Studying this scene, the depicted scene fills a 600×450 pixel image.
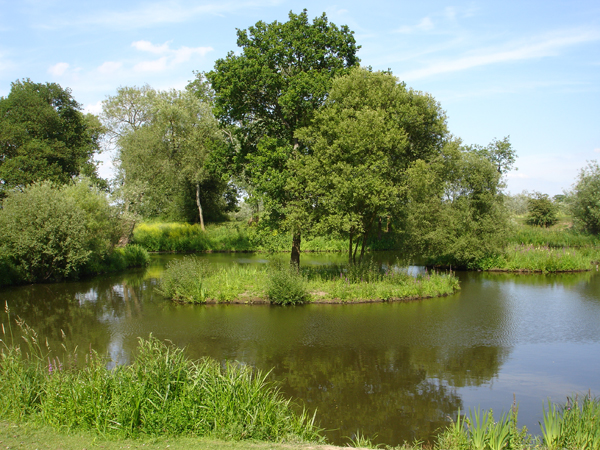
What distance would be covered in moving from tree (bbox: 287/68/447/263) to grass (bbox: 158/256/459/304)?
239 cm

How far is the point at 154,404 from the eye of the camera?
6809mm

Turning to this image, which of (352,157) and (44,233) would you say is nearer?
(352,157)

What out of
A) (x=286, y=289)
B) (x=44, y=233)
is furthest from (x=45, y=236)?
(x=286, y=289)

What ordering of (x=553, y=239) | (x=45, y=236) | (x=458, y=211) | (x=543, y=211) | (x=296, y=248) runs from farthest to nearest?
(x=543, y=211) → (x=553, y=239) → (x=458, y=211) → (x=296, y=248) → (x=45, y=236)

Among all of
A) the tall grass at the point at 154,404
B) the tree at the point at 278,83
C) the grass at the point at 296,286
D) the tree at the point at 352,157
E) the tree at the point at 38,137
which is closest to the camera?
the tall grass at the point at 154,404

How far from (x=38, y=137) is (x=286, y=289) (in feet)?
99.7

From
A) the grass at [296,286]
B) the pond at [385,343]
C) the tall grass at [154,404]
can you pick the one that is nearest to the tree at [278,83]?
the grass at [296,286]

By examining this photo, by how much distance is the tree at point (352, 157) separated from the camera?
19344 millimetres

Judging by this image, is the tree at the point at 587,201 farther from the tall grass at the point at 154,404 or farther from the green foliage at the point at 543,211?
the tall grass at the point at 154,404

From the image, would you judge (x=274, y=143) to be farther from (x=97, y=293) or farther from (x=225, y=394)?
(x=225, y=394)

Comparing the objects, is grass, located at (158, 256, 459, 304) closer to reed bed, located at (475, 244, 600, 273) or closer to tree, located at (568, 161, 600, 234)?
reed bed, located at (475, 244, 600, 273)

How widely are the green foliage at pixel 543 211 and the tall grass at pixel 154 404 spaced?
46.4 metres

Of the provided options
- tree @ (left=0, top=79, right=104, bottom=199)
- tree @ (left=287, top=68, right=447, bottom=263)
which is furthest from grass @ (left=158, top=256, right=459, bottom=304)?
tree @ (left=0, top=79, right=104, bottom=199)

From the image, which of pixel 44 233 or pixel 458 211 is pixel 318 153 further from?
pixel 44 233
